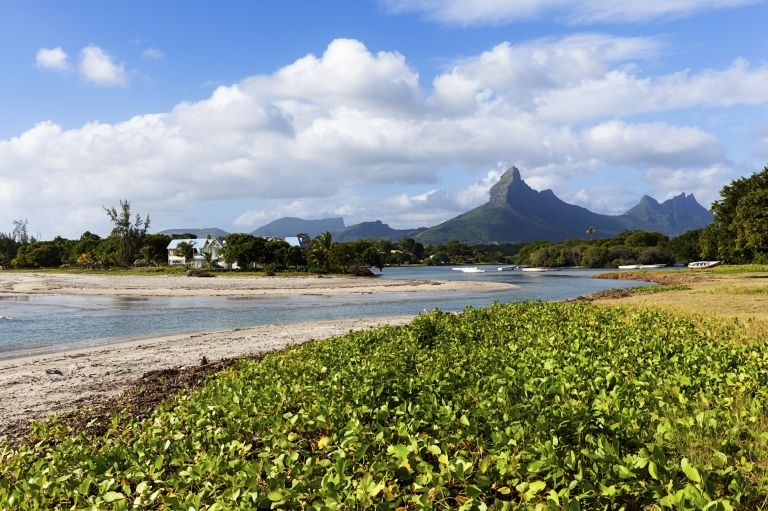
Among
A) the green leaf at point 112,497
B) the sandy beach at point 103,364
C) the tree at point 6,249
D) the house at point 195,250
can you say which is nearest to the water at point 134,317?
the sandy beach at point 103,364

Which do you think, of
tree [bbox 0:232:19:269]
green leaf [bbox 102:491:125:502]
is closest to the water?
green leaf [bbox 102:491:125:502]

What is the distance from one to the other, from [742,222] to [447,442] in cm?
6114

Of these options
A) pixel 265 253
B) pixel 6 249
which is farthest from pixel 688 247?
pixel 6 249

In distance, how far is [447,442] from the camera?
18.3 ft

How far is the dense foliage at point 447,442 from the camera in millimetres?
4445

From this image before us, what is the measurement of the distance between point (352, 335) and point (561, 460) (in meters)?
10.9

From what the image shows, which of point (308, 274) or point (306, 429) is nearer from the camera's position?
point (306, 429)

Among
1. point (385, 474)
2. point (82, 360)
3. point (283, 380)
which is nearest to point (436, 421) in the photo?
point (385, 474)

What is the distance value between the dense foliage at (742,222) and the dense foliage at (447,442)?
2009 inches

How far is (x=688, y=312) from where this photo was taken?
18.9m

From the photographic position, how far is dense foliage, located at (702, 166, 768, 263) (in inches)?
2031

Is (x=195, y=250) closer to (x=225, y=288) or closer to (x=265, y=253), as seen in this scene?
(x=265, y=253)

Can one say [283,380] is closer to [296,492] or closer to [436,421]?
[436,421]

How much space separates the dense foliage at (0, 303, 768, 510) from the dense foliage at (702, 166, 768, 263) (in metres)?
51.0
